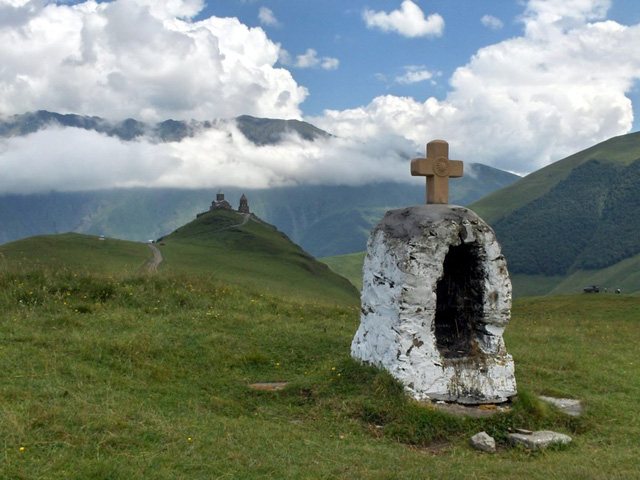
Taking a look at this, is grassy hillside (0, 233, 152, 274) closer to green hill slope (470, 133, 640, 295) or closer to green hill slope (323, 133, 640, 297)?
green hill slope (323, 133, 640, 297)

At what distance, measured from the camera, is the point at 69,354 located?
35.0ft

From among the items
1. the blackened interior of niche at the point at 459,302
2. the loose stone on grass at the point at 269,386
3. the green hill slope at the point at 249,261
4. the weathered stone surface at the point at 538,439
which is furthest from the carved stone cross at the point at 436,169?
the green hill slope at the point at 249,261

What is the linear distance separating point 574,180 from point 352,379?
676ft

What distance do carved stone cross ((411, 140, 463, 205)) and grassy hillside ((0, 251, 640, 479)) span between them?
146 inches

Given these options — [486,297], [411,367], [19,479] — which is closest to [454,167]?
[486,297]

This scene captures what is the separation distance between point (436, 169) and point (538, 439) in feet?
17.7

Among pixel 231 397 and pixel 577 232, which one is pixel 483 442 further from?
pixel 577 232

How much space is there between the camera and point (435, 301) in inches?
411

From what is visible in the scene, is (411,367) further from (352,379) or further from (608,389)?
(608,389)

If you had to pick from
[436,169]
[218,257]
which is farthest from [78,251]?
[436,169]

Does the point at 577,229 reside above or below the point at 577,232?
above

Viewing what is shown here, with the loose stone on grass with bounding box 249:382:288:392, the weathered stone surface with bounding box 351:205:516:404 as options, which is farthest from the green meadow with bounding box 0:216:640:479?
the weathered stone surface with bounding box 351:205:516:404

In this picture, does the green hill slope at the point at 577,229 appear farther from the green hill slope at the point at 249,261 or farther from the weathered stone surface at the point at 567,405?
the weathered stone surface at the point at 567,405

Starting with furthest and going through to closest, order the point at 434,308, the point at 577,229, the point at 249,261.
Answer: the point at 577,229 < the point at 249,261 < the point at 434,308
